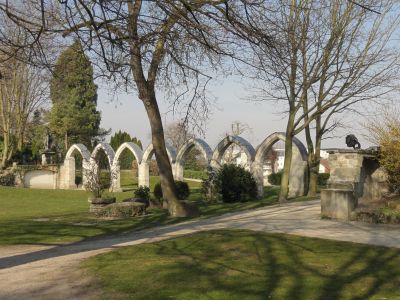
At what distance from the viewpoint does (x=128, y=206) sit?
18438 millimetres

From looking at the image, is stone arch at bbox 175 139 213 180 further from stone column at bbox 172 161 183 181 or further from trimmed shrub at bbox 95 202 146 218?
trimmed shrub at bbox 95 202 146 218

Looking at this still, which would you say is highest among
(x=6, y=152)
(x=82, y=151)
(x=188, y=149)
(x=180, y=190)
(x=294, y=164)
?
(x=6, y=152)

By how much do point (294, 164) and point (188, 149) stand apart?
577 cm

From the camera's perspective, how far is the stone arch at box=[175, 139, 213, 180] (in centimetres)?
2874

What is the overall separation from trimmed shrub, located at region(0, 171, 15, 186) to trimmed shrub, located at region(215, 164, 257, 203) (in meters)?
21.0

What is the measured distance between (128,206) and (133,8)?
9983 mm

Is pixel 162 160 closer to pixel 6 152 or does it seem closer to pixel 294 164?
pixel 294 164

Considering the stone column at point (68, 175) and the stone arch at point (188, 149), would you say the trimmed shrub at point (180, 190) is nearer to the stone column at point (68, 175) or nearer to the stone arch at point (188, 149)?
the stone arch at point (188, 149)

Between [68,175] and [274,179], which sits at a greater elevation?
[68,175]

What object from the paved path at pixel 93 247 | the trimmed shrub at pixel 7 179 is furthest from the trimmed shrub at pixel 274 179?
the paved path at pixel 93 247

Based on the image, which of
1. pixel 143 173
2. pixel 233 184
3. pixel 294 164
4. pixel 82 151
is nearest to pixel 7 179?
pixel 82 151

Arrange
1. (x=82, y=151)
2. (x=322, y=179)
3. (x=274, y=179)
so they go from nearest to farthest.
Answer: (x=82, y=151) < (x=322, y=179) < (x=274, y=179)

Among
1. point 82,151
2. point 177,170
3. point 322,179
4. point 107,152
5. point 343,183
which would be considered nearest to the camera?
point 343,183

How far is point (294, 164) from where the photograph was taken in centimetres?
2884
